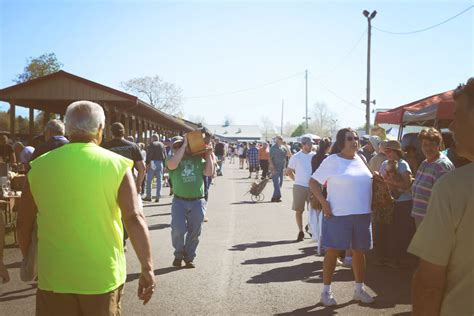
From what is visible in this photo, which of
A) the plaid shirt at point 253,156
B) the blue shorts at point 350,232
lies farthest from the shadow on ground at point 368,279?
the plaid shirt at point 253,156

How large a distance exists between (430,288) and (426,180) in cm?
433

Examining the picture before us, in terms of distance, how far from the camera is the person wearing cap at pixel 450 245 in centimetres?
191

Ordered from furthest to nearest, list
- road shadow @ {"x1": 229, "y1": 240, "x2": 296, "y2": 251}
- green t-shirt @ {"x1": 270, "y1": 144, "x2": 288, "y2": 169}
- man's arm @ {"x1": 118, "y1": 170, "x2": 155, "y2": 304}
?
green t-shirt @ {"x1": 270, "y1": 144, "x2": 288, "y2": 169}
road shadow @ {"x1": 229, "y1": 240, "x2": 296, "y2": 251}
man's arm @ {"x1": 118, "y1": 170, "x2": 155, "y2": 304}

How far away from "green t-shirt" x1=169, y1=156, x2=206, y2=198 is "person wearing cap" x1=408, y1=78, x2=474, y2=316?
5.76 metres

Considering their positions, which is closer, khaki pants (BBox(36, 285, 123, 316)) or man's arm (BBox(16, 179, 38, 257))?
khaki pants (BBox(36, 285, 123, 316))

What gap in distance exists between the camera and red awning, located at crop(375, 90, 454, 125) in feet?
35.0

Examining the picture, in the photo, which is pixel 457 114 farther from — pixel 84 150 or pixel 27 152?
pixel 27 152

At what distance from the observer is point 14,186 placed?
10477 millimetres

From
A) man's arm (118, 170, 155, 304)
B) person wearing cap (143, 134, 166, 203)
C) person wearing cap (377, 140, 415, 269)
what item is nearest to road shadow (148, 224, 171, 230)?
person wearing cap (143, 134, 166, 203)

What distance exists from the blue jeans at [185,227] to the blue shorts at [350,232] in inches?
99.5

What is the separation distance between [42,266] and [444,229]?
217cm

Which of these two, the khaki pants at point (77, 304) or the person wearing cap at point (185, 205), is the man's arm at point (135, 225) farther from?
the person wearing cap at point (185, 205)

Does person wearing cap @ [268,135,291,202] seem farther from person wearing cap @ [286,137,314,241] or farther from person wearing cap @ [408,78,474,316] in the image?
person wearing cap @ [408,78,474,316]

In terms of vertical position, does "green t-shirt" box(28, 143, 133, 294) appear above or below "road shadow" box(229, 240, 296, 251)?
above
